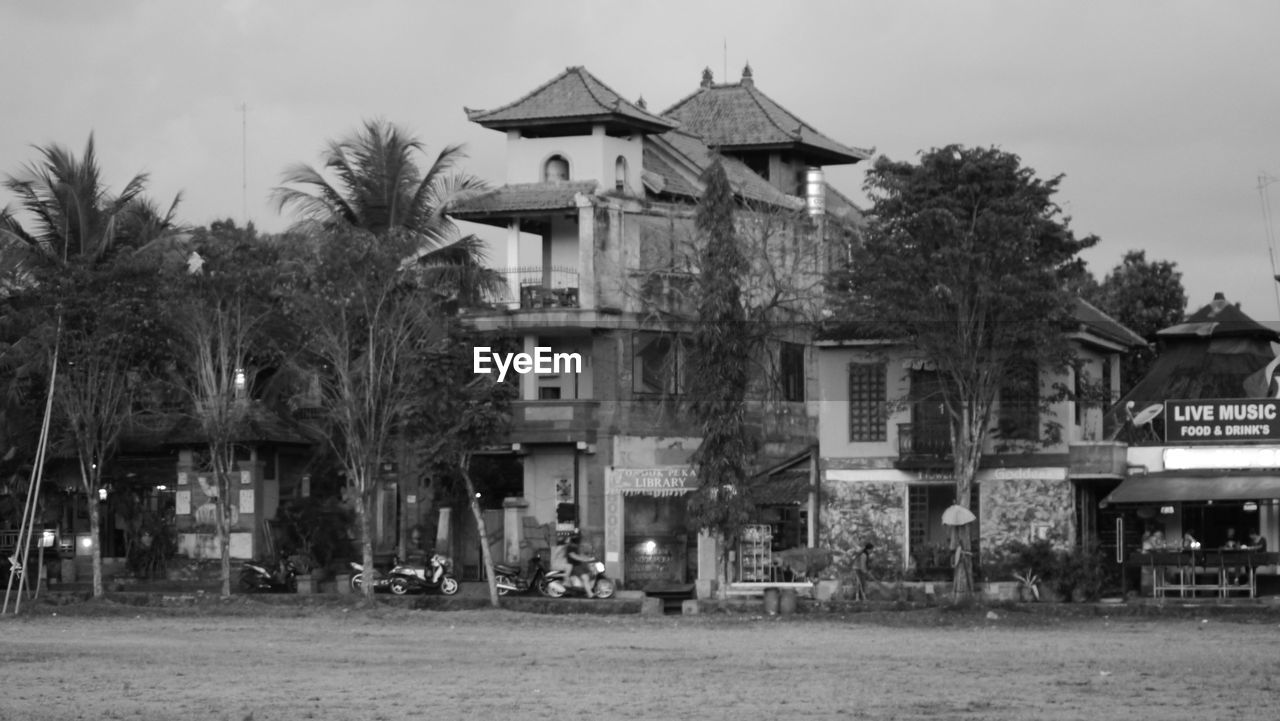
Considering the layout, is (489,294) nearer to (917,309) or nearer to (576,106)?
(576,106)

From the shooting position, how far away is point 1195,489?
4444 centimetres

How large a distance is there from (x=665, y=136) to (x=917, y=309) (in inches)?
790

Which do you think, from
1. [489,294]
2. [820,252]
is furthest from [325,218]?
[820,252]

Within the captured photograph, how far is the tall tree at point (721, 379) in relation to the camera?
151 ft

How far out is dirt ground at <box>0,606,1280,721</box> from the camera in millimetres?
26469

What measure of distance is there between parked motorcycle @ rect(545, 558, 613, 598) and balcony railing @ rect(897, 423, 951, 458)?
726 cm

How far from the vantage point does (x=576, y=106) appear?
57.2 metres

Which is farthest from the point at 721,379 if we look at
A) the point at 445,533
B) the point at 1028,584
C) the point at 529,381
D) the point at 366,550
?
the point at 445,533

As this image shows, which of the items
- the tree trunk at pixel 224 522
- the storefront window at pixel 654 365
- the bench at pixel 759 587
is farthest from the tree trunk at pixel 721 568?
the tree trunk at pixel 224 522

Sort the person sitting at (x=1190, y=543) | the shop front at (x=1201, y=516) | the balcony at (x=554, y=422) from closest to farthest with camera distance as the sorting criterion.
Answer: the person sitting at (x=1190, y=543) < the shop front at (x=1201, y=516) < the balcony at (x=554, y=422)

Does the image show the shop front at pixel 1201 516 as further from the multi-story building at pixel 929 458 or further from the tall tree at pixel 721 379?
the tall tree at pixel 721 379

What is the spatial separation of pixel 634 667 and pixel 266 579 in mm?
21481

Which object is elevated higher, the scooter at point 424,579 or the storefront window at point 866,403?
the storefront window at point 866,403

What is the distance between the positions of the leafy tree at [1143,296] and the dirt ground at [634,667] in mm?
24132
